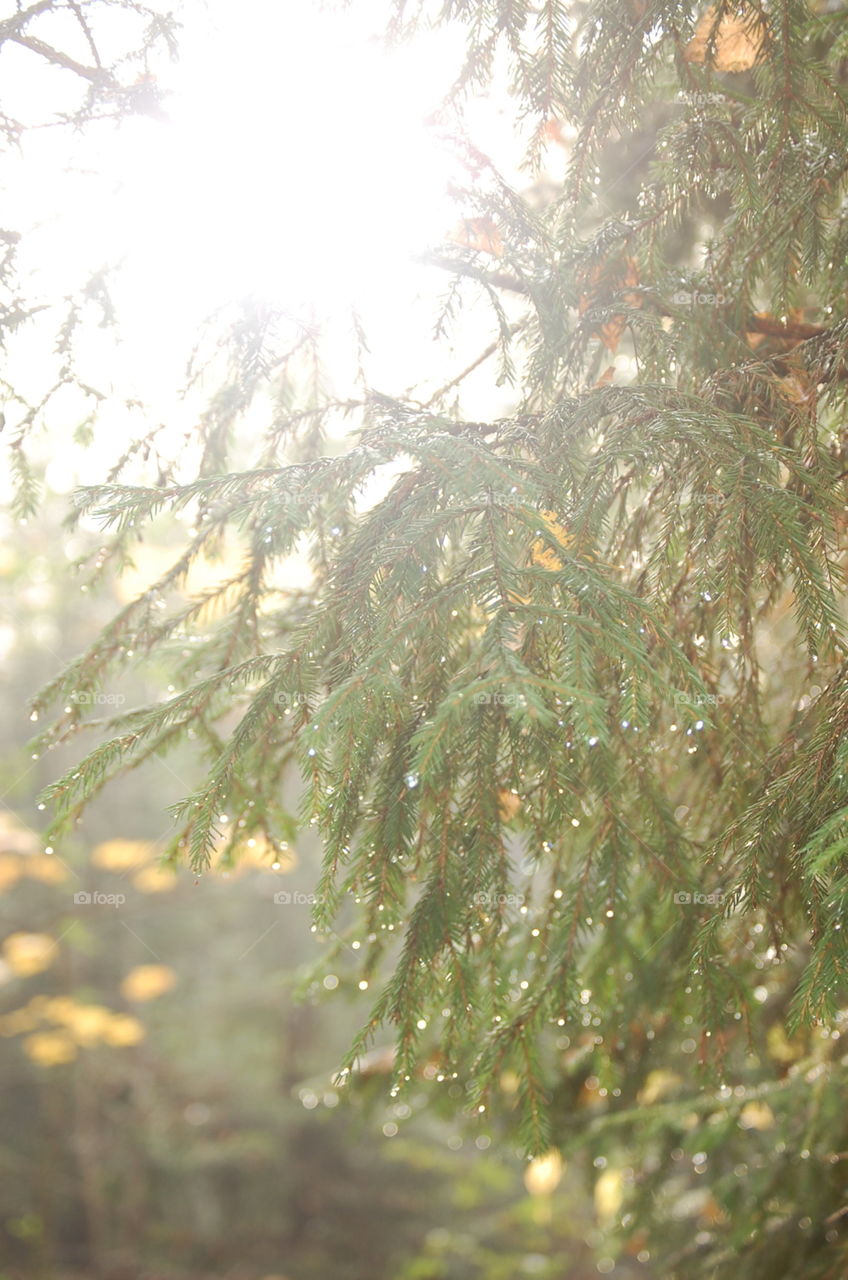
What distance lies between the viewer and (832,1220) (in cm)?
225

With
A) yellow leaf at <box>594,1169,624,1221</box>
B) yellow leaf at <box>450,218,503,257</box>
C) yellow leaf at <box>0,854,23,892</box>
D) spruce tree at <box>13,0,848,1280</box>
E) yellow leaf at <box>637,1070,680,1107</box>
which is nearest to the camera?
spruce tree at <box>13,0,848,1280</box>

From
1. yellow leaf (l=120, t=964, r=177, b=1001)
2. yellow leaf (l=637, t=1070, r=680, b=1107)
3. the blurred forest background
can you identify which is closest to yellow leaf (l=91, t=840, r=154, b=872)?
the blurred forest background

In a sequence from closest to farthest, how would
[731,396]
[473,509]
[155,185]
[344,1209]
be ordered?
[473,509], [731,396], [155,185], [344,1209]

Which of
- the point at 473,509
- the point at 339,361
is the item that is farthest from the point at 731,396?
the point at 339,361

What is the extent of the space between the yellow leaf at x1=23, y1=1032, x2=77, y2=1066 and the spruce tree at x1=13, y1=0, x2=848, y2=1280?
4.98m

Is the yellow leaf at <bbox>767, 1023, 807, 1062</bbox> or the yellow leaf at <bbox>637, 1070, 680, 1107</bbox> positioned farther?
the yellow leaf at <bbox>637, 1070, 680, 1107</bbox>

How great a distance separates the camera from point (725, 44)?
2090 mm

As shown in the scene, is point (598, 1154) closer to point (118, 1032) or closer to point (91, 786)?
point (91, 786)

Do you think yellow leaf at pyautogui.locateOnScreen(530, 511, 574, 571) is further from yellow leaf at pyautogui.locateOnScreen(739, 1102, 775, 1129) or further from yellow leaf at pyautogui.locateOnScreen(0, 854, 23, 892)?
yellow leaf at pyautogui.locateOnScreen(0, 854, 23, 892)

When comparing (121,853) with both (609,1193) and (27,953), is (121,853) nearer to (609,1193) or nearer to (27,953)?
(27,953)

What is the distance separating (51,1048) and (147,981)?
0.76m

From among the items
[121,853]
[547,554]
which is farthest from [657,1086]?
[121,853]

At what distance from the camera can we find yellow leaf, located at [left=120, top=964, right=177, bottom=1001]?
651 cm

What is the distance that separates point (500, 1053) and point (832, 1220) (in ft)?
4.08
